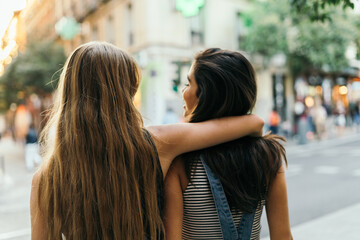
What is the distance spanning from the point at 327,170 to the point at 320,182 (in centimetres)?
169

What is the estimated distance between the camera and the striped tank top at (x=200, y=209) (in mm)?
1532

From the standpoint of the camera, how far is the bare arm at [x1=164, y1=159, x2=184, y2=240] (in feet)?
5.01

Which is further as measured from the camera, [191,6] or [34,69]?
[34,69]

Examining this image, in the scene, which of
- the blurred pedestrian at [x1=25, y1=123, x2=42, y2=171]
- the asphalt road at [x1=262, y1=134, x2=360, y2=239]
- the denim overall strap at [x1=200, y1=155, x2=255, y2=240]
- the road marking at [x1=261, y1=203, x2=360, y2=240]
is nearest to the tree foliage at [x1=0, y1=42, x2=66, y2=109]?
the blurred pedestrian at [x1=25, y1=123, x2=42, y2=171]

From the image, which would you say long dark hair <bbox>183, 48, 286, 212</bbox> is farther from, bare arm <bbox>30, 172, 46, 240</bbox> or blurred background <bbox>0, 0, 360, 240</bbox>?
blurred background <bbox>0, 0, 360, 240</bbox>

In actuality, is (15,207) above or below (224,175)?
below

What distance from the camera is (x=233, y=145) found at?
63.3 inches

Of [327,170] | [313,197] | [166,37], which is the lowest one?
[327,170]

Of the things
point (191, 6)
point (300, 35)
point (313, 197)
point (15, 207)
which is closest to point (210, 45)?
point (300, 35)

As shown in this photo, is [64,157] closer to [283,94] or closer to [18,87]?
[18,87]

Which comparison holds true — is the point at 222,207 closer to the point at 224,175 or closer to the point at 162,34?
the point at 224,175

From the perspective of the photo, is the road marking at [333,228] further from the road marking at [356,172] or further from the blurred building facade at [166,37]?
the blurred building facade at [166,37]

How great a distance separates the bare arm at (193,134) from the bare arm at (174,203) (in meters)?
0.06

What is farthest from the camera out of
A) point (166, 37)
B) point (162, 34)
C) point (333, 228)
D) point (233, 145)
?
point (166, 37)
